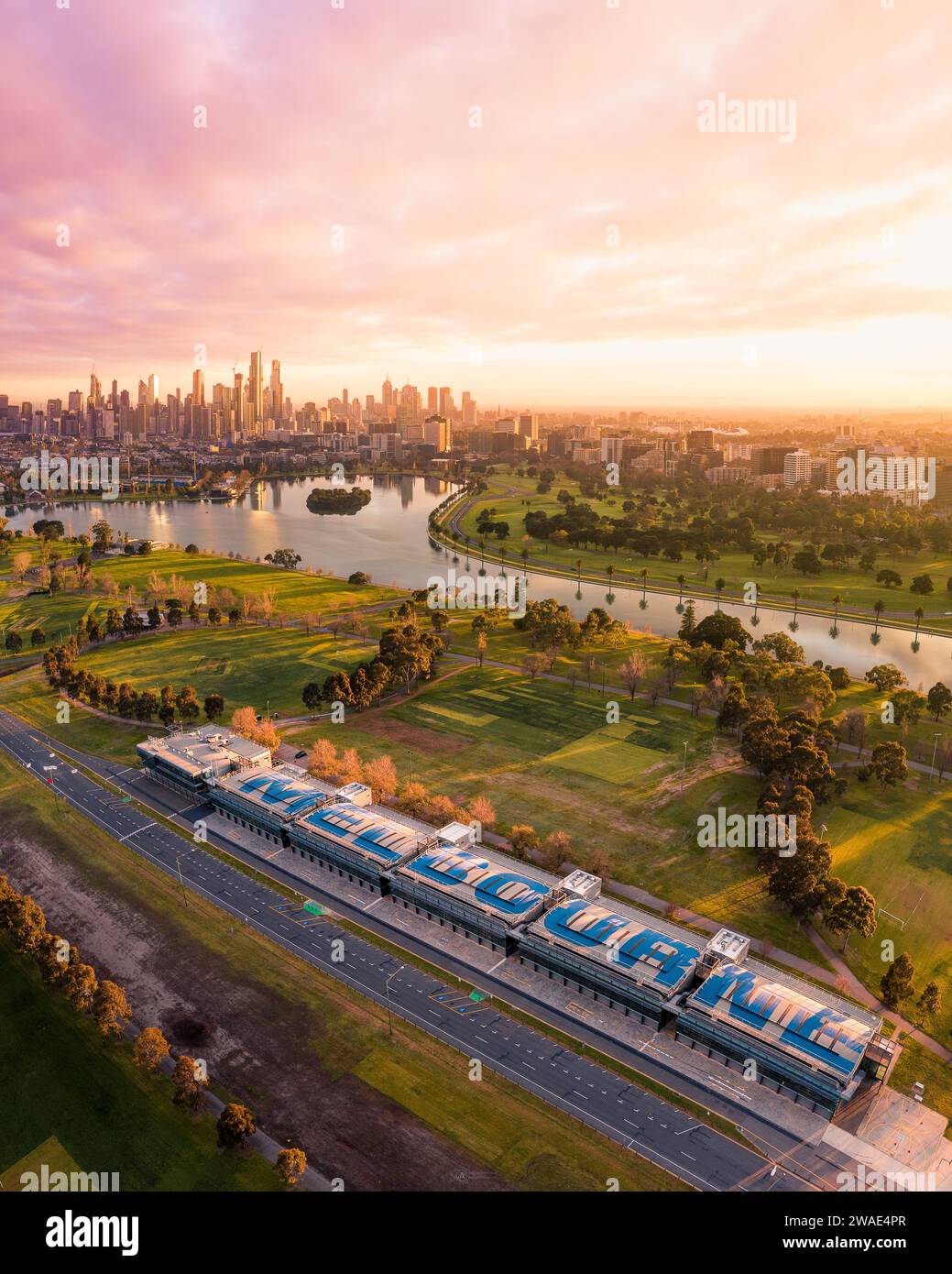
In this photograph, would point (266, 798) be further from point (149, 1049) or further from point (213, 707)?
point (149, 1049)

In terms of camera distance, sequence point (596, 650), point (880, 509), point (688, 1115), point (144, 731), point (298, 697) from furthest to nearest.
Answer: point (880, 509) → point (596, 650) → point (298, 697) → point (144, 731) → point (688, 1115)

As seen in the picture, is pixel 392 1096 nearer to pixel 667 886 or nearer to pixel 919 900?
pixel 667 886

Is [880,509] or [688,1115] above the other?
[880,509]

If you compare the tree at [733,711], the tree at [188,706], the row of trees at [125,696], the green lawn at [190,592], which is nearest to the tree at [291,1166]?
the row of trees at [125,696]

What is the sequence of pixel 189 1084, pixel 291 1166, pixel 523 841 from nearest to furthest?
pixel 291 1166
pixel 189 1084
pixel 523 841

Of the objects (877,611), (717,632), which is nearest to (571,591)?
(717,632)

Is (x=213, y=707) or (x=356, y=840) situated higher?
(x=213, y=707)
